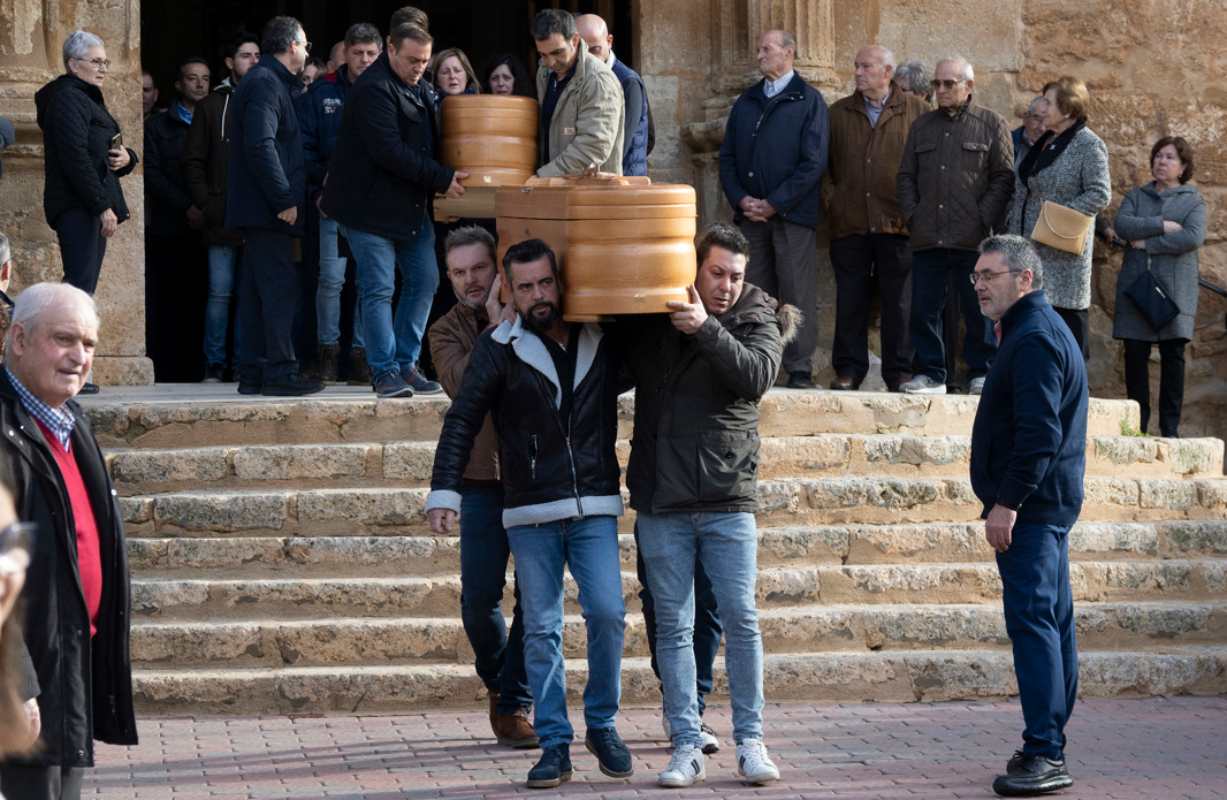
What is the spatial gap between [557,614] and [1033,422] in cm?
166

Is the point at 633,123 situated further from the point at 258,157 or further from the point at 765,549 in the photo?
the point at 765,549

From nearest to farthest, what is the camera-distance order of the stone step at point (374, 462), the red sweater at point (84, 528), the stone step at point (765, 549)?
1. the red sweater at point (84, 528)
2. the stone step at point (765, 549)
3. the stone step at point (374, 462)

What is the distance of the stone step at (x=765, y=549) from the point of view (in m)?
8.70

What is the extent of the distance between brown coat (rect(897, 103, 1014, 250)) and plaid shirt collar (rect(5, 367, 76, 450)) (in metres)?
6.63

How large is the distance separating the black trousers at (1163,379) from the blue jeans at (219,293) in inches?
197

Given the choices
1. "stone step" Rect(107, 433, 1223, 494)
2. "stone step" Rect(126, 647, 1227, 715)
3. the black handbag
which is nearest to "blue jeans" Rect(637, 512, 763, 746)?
"stone step" Rect(126, 647, 1227, 715)

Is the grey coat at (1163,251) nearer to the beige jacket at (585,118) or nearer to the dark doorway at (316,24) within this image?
the beige jacket at (585,118)

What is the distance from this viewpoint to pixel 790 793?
6742 mm

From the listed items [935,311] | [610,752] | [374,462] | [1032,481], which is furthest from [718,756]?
[935,311]

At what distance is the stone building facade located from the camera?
1230cm

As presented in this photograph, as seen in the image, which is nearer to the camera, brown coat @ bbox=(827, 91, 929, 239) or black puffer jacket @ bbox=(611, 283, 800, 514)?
black puffer jacket @ bbox=(611, 283, 800, 514)

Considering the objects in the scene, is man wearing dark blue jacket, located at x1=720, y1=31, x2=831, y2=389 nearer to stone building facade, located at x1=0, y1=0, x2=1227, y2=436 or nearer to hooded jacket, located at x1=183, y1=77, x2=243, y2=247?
stone building facade, located at x1=0, y1=0, x2=1227, y2=436

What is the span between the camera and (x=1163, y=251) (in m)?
11.8

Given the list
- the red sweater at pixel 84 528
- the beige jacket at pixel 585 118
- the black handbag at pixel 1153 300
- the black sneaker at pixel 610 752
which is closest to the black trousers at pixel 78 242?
the beige jacket at pixel 585 118
